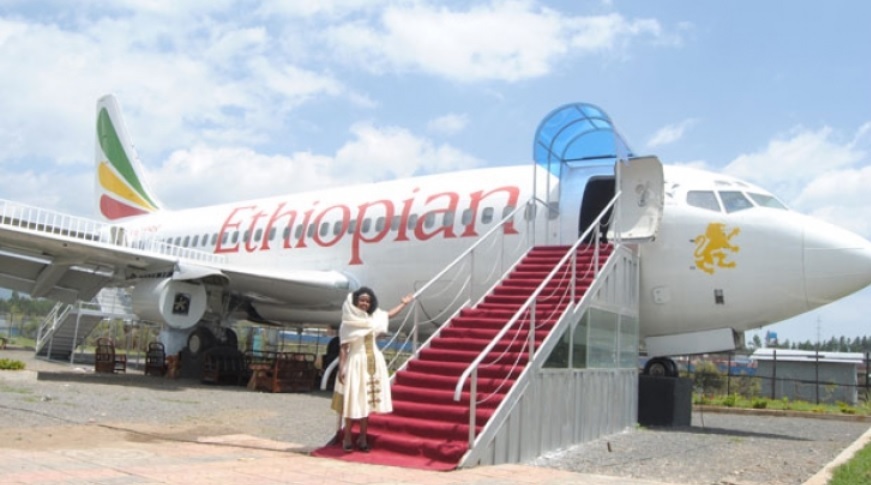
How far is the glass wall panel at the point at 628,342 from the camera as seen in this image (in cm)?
1095

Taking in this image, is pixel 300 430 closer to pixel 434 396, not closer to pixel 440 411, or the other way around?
pixel 434 396

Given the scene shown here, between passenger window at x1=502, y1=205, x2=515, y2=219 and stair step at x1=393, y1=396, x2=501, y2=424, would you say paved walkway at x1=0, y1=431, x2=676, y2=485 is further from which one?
passenger window at x1=502, y1=205, x2=515, y2=219

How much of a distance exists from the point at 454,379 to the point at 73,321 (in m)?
21.9

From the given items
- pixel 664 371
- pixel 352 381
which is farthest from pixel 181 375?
pixel 352 381

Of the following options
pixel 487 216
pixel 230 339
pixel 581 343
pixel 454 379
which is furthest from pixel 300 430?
pixel 230 339

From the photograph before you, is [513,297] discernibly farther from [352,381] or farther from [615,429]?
[352,381]

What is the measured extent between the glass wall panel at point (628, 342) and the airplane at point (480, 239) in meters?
0.71

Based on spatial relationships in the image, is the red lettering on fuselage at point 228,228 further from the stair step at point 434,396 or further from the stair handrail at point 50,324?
the stair step at point 434,396

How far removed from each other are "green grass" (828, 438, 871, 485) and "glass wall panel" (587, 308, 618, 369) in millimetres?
2971

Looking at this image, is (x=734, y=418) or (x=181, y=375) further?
(x=181, y=375)

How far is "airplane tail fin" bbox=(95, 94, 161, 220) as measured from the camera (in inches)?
1032

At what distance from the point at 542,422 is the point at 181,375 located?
39.8ft

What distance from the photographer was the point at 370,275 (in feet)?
51.2

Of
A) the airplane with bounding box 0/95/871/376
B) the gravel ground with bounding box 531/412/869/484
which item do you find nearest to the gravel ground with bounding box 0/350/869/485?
the gravel ground with bounding box 531/412/869/484
